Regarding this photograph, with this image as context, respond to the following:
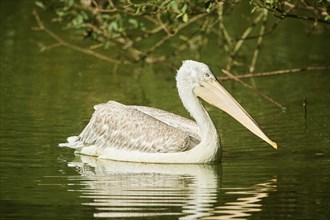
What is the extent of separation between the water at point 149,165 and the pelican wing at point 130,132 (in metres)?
0.25

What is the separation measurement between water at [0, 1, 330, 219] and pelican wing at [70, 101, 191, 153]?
25 cm

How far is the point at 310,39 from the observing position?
24688 mm

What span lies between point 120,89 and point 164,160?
574 centimetres

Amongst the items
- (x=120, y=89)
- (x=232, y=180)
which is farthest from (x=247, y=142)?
(x=120, y=89)

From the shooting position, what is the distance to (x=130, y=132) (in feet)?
44.9

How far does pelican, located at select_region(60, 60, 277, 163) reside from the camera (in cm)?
1320

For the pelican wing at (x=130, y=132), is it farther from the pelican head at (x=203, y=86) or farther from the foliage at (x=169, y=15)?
the foliage at (x=169, y=15)

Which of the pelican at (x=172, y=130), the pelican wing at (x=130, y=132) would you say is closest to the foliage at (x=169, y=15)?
the pelican at (x=172, y=130)

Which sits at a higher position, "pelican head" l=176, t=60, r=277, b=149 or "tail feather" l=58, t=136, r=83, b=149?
"pelican head" l=176, t=60, r=277, b=149

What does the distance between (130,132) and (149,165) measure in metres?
0.59

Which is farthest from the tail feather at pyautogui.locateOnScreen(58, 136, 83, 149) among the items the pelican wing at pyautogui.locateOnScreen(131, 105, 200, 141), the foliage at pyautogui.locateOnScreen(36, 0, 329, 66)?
the foliage at pyautogui.locateOnScreen(36, 0, 329, 66)

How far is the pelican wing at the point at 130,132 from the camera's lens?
43.7ft

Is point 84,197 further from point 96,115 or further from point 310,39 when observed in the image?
point 310,39

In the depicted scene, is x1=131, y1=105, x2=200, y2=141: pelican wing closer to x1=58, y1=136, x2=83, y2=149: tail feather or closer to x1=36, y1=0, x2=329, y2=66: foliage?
Result: x1=58, y1=136, x2=83, y2=149: tail feather
